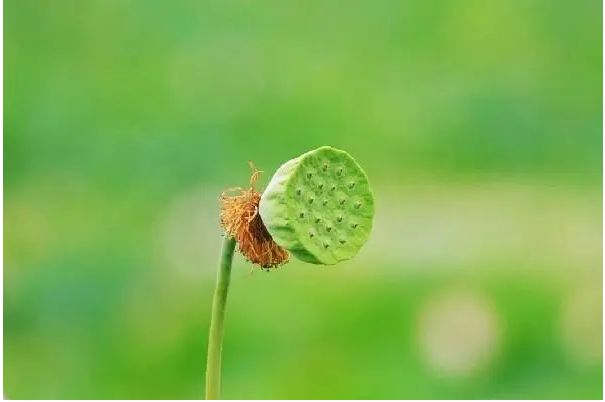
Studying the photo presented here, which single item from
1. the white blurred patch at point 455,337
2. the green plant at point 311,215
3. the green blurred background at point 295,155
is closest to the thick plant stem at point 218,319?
the green plant at point 311,215

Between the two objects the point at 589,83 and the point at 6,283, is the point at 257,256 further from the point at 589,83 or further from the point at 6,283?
the point at 589,83

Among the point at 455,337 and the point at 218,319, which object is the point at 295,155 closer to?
the point at 455,337

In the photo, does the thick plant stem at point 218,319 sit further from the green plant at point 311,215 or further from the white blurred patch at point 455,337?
the white blurred patch at point 455,337

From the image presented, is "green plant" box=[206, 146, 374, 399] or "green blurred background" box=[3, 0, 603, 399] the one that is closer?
"green plant" box=[206, 146, 374, 399]

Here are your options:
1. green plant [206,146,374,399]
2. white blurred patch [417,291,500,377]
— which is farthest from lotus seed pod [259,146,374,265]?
white blurred patch [417,291,500,377]

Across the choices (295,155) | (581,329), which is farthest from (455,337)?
(295,155)

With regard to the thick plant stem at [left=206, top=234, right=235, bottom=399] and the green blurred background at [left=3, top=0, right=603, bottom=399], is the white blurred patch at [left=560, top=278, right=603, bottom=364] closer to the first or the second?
the green blurred background at [left=3, top=0, right=603, bottom=399]

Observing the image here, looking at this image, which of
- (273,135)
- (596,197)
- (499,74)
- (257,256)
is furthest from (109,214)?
(257,256)
